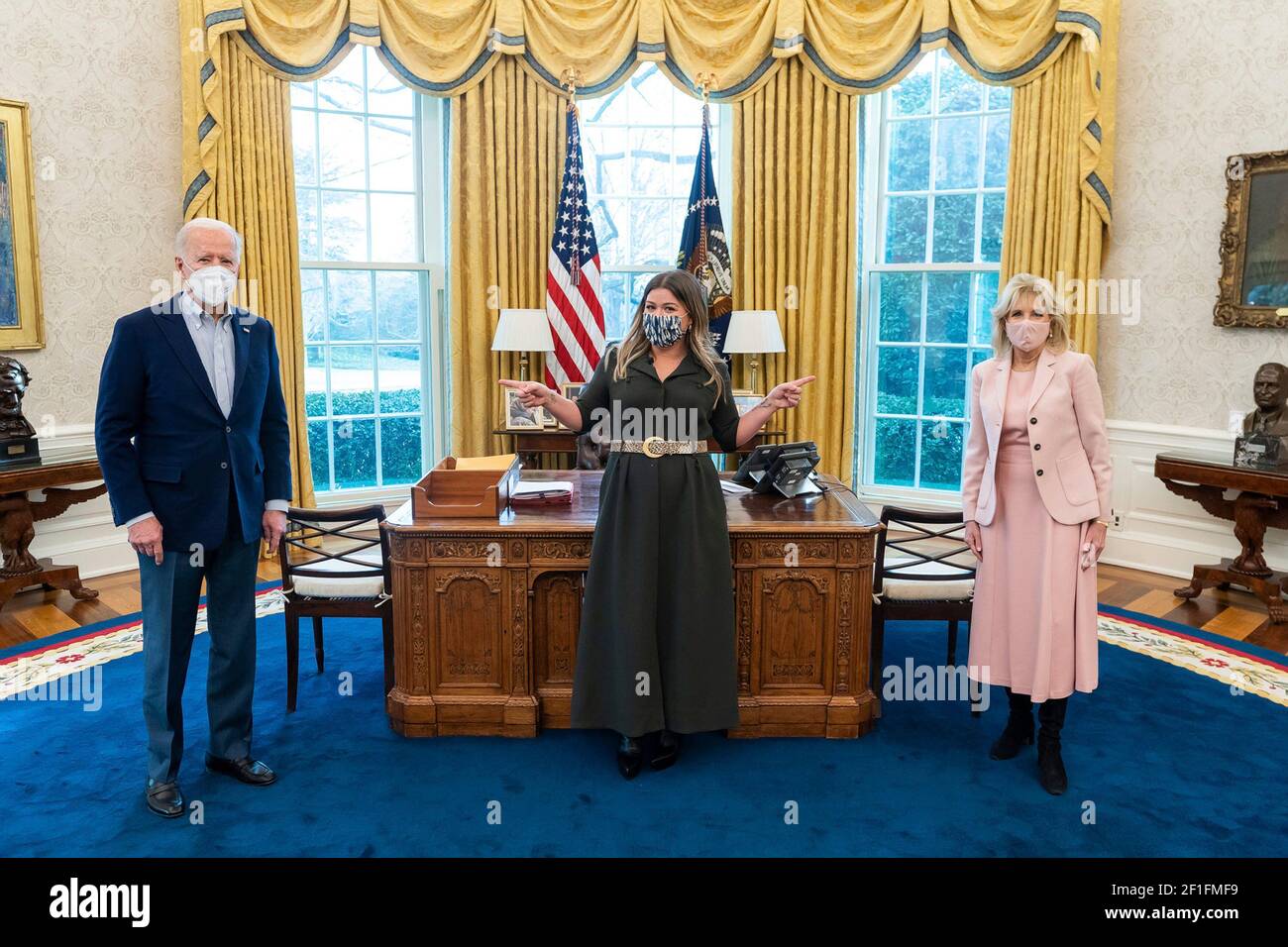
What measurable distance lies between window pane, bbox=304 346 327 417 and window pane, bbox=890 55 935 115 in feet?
13.2

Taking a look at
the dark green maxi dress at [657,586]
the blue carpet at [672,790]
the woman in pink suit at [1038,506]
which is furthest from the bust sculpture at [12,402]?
the woman in pink suit at [1038,506]

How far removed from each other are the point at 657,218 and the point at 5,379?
3884mm

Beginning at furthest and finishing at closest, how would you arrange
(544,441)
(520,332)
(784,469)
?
(544,441), (520,332), (784,469)

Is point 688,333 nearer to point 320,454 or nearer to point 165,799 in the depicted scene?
point 165,799

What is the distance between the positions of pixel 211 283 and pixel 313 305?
12.1 ft

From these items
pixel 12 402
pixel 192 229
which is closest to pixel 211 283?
pixel 192 229

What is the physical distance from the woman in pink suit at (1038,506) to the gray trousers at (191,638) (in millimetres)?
2278

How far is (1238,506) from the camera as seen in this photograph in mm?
4969

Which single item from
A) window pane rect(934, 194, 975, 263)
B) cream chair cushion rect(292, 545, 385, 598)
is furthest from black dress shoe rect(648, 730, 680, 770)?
window pane rect(934, 194, 975, 263)

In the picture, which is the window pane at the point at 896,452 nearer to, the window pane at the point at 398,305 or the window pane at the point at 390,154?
the window pane at the point at 398,305

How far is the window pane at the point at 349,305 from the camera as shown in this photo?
6309mm

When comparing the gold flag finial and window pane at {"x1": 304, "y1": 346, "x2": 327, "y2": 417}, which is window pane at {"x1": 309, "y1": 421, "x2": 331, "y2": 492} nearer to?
window pane at {"x1": 304, "y1": 346, "x2": 327, "y2": 417}

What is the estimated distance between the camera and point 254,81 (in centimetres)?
562

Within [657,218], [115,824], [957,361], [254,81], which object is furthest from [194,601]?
[957,361]
